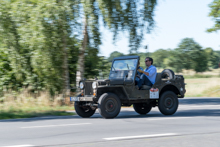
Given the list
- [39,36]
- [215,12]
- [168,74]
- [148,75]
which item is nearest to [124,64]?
[148,75]

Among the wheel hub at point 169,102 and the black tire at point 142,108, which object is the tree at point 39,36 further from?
the wheel hub at point 169,102

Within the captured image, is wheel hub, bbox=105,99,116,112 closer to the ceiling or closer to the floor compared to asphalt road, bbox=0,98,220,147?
closer to the ceiling

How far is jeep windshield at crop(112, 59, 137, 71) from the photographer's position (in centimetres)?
1104

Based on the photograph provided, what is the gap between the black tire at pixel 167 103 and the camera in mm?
11312

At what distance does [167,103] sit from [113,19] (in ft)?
17.5

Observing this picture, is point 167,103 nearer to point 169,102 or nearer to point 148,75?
point 169,102

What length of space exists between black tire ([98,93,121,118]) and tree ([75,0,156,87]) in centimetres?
544

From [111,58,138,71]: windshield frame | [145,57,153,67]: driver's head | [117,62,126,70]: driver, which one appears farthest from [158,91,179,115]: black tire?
[117,62,126,70]: driver

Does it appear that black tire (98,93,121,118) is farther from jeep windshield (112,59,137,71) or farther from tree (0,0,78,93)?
tree (0,0,78,93)

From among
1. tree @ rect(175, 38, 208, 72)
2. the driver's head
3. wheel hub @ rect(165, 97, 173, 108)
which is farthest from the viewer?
tree @ rect(175, 38, 208, 72)

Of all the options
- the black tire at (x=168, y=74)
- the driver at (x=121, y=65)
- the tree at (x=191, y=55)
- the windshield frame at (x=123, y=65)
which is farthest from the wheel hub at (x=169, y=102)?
the tree at (x=191, y=55)

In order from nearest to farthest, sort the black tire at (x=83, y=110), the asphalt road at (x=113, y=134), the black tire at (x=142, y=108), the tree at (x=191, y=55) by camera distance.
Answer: the asphalt road at (x=113, y=134) < the black tire at (x=83, y=110) < the black tire at (x=142, y=108) < the tree at (x=191, y=55)

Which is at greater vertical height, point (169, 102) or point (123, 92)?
point (123, 92)

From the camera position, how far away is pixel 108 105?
10125 mm
